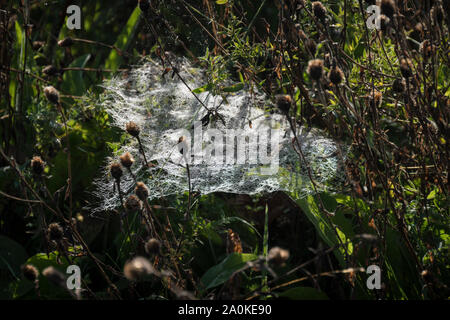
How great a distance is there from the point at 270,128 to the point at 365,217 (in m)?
0.58

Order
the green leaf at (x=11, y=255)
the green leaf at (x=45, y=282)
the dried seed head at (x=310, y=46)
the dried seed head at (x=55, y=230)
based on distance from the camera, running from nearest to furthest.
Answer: the dried seed head at (x=55, y=230)
the dried seed head at (x=310, y=46)
the green leaf at (x=45, y=282)
the green leaf at (x=11, y=255)

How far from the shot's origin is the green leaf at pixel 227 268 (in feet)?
4.96

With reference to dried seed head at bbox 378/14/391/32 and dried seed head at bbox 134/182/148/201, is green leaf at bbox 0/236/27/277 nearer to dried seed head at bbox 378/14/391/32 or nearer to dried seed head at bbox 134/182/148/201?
dried seed head at bbox 134/182/148/201

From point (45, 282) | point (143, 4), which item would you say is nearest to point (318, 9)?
point (143, 4)

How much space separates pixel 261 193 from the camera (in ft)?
6.19

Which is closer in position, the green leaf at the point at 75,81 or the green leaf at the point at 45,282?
the green leaf at the point at 45,282

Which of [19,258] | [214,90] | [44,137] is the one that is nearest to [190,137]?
[214,90]

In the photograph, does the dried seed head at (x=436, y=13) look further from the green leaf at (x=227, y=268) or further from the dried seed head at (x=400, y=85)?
the green leaf at (x=227, y=268)

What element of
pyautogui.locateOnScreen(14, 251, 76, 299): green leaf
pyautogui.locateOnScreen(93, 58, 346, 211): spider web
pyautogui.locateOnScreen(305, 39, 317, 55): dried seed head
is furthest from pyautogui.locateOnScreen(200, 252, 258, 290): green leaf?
pyautogui.locateOnScreen(305, 39, 317, 55): dried seed head

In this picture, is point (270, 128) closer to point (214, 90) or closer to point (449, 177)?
point (214, 90)

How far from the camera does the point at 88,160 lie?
225cm

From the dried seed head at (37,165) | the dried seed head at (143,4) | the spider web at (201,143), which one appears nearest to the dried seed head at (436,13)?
the spider web at (201,143)

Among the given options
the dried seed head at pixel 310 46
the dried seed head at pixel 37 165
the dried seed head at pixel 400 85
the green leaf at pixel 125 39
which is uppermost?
the green leaf at pixel 125 39

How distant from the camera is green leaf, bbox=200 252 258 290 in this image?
4.96 feet
